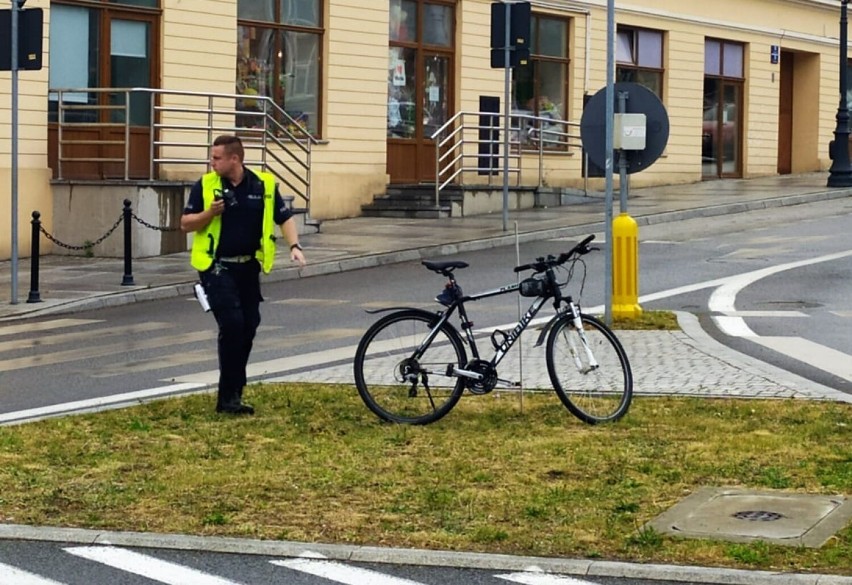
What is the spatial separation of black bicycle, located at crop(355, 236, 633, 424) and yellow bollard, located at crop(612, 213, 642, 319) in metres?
4.92

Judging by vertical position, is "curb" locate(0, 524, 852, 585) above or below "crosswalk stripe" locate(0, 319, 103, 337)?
below

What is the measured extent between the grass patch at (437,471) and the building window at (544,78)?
2309 centimetres

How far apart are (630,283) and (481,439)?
5.90 m

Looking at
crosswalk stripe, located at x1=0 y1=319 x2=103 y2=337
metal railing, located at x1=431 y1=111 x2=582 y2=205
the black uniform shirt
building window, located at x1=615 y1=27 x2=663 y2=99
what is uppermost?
building window, located at x1=615 y1=27 x2=663 y2=99

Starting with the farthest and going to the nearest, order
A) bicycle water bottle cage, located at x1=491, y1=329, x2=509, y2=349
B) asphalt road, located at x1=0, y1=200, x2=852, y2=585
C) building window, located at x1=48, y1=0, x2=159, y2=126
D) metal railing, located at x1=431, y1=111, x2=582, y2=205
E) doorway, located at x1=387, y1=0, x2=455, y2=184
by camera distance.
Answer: doorway, located at x1=387, y1=0, x2=455, y2=184, metal railing, located at x1=431, y1=111, x2=582, y2=205, building window, located at x1=48, y1=0, x2=159, y2=126, bicycle water bottle cage, located at x1=491, y1=329, x2=509, y2=349, asphalt road, located at x1=0, y1=200, x2=852, y2=585

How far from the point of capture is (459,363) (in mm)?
9930

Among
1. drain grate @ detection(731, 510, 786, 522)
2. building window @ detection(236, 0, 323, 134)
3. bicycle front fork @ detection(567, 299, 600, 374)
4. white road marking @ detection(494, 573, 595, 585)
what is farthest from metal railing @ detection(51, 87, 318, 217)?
white road marking @ detection(494, 573, 595, 585)

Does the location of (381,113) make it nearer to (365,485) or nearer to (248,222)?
(248,222)

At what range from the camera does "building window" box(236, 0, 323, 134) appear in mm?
27688

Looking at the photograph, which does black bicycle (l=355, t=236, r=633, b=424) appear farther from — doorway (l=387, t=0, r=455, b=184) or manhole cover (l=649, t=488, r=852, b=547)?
doorway (l=387, t=0, r=455, b=184)

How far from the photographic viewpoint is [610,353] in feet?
33.0

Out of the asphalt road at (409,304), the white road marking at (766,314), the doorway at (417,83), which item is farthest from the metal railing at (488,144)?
the white road marking at (766,314)

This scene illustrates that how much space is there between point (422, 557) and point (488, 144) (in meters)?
25.3

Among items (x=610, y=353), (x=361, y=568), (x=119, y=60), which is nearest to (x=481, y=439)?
(x=610, y=353)
